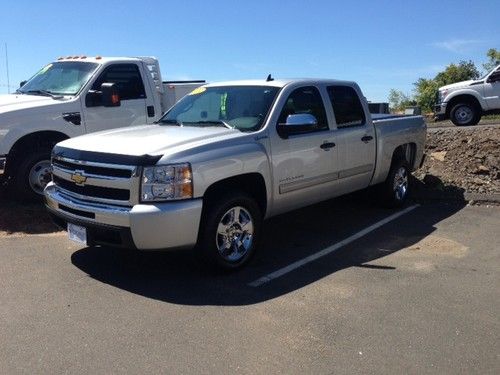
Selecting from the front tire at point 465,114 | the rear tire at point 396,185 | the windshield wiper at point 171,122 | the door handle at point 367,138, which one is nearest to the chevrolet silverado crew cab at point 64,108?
the windshield wiper at point 171,122

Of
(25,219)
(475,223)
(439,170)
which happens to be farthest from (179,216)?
(439,170)

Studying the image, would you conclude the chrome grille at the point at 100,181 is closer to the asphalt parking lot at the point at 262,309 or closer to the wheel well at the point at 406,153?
the asphalt parking lot at the point at 262,309

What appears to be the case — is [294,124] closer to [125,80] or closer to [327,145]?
[327,145]

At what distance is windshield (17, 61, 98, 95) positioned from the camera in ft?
26.9

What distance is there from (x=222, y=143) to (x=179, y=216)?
88 centimetres

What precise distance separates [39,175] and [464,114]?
13.2 meters

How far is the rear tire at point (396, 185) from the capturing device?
8.11 meters

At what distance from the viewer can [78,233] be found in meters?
5.18

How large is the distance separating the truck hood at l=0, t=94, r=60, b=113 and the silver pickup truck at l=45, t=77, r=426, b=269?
6.75ft

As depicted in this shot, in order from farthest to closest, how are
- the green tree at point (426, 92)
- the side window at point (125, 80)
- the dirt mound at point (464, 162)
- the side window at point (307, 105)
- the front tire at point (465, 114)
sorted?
the green tree at point (426, 92) → the front tire at point (465, 114) → the dirt mound at point (464, 162) → the side window at point (125, 80) → the side window at point (307, 105)

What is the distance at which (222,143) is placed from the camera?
5285 mm

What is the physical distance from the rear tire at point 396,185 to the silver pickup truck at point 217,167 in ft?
2.60

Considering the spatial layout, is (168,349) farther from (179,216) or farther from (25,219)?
(25,219)

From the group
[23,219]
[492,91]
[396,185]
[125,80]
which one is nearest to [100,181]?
[23,219]
